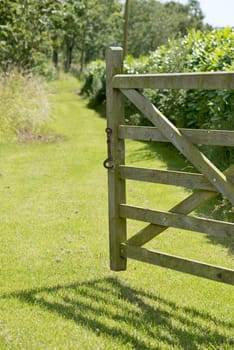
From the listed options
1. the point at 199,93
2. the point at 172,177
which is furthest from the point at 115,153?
the point at 199,93

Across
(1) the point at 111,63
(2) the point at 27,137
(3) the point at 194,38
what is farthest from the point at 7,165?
(1) the point at 111,63

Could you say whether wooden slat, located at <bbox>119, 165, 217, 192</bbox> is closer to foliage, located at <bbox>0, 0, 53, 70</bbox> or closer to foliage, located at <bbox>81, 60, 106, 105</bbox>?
foliage, located at <bbox>0, 0, 53, 70</bbox>

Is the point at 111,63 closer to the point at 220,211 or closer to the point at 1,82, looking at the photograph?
the point at 220,211

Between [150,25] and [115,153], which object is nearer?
[115,153]

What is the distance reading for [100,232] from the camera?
679 centimetres

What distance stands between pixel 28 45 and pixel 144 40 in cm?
4281

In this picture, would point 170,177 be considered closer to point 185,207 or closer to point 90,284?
point 185,207

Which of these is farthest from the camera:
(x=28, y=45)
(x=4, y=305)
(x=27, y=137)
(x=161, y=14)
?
(x=161, y=14)

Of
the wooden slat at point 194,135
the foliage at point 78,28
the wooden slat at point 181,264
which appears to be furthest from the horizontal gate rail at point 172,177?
the foliage at point 78,28

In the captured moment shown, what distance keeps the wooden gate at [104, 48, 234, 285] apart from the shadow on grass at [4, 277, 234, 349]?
34 centimetres

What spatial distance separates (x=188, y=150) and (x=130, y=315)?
4.60 ft

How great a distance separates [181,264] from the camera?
4434 mm

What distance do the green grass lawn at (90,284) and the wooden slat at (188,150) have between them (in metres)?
1.11

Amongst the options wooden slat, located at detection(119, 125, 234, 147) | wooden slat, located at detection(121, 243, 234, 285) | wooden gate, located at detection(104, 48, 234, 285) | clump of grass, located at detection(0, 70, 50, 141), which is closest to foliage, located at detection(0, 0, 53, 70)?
clump of grass, located at detection(0, 70, 50, 141)
